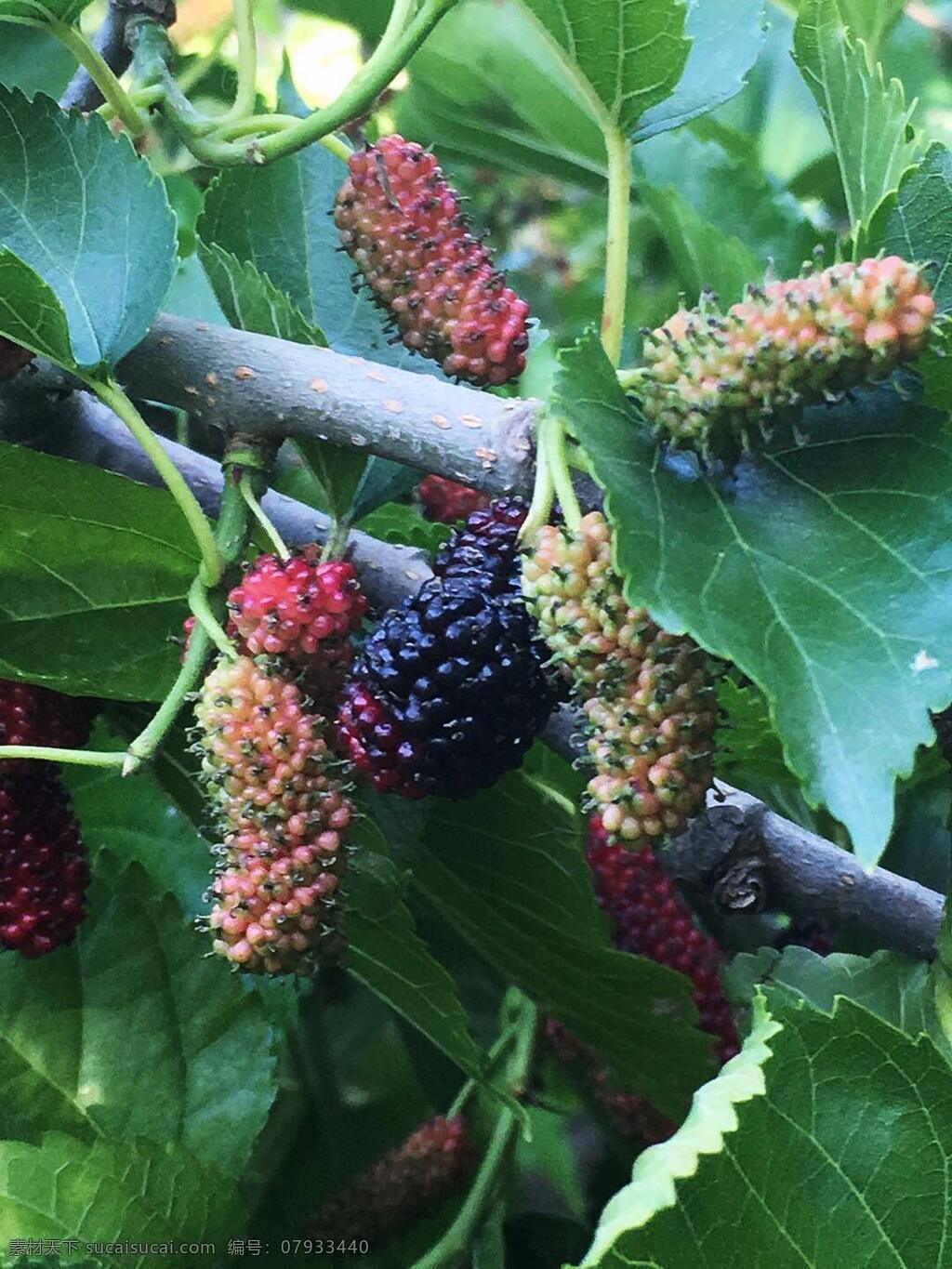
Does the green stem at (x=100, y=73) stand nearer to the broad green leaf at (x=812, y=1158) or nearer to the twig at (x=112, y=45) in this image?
the twig at (x=112, y=45)

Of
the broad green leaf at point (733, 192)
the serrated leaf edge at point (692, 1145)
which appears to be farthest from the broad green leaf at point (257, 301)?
the broad green leaf at point (733, 192)

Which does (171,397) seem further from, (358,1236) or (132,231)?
(358,1236)

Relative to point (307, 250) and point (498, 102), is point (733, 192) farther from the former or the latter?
point (307, 250)

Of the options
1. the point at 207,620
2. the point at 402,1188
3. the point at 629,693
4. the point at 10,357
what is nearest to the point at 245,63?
the point at 10,357

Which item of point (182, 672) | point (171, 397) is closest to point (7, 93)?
point (171, 397)

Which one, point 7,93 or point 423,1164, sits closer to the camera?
point 7,93

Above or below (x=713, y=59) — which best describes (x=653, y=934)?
below
